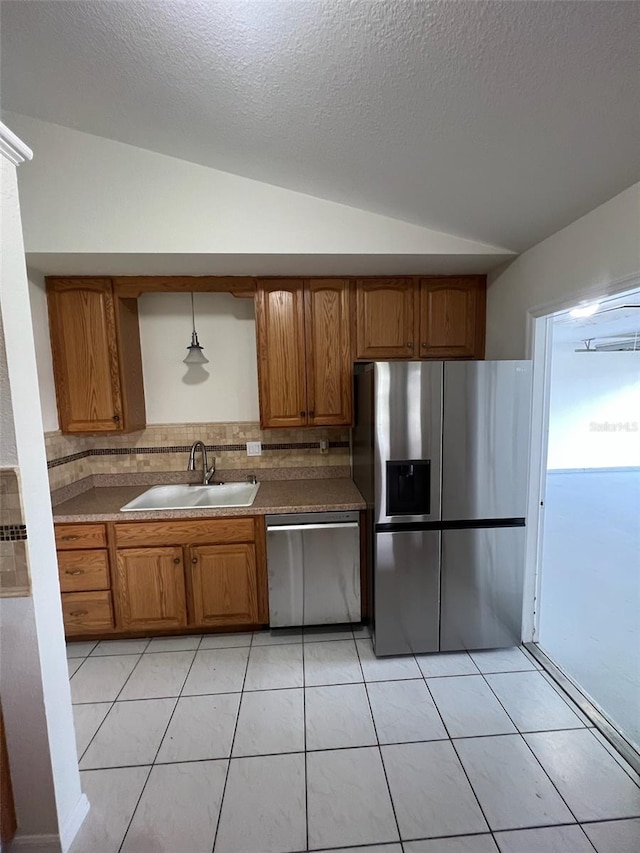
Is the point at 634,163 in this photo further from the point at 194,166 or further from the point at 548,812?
the point at 548,812

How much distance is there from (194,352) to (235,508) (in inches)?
46.8

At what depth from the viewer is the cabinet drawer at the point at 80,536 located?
2.15 metres

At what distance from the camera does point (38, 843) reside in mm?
1243

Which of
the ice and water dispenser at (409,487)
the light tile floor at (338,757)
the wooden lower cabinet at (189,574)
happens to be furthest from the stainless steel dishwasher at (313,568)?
the ice and water dispenser at (409,487)

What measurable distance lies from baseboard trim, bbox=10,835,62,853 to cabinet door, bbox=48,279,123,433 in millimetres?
1831

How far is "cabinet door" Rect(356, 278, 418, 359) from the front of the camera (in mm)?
2443

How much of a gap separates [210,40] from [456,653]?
3.00 meters

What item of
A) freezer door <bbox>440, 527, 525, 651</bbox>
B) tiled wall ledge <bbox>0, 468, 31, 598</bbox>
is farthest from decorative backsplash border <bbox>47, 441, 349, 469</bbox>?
tiled wall ledge <bbox>0, 468, 31, 598</bbox>

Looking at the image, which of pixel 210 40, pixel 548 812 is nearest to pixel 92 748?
pixel 548 812

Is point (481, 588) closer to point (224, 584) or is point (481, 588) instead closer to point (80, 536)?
point (224, 584)

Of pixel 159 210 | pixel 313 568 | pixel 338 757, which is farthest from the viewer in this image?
pixel 313 568

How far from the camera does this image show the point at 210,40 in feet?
3.87

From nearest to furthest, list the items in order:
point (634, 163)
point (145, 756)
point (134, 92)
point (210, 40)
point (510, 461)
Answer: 1. point (210, 40)
2. point (634, 163)
3. point (134, 92)
4. point (145, 756)
5. point (510, 461)

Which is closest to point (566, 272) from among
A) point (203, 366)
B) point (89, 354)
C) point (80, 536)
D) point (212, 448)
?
point (203, 366)
